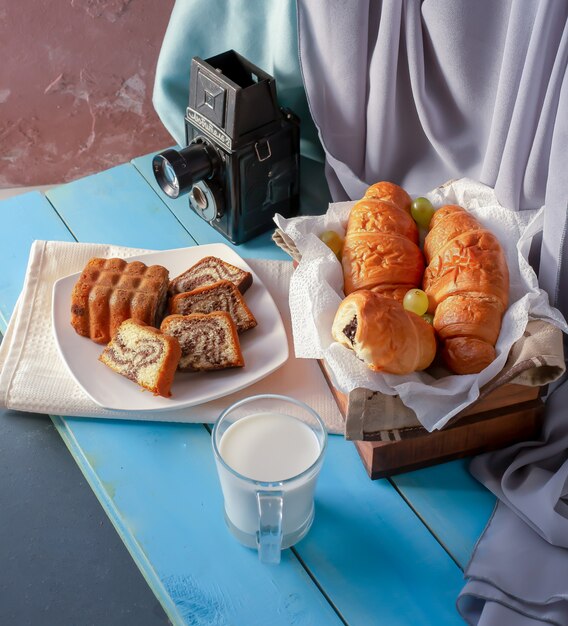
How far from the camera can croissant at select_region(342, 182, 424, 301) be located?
97 cm

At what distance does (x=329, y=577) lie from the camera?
2.73ft

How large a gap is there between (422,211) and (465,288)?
6.7 inches

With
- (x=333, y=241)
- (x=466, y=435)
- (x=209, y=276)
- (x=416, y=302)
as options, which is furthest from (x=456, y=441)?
(x=209, y=276)

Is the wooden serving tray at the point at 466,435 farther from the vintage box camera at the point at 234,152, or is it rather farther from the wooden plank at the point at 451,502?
the vintage box camera at the point at 234,152

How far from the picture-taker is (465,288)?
0.91m

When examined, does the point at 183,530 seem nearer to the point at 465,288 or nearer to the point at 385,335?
the point at 385,335

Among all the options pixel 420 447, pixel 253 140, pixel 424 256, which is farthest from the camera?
pixel 253 140

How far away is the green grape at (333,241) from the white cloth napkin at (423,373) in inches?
0.6

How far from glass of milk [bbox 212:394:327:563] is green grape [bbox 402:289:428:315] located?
0.58ft

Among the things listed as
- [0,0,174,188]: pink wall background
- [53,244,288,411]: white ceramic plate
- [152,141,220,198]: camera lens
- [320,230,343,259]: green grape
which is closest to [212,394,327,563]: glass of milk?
[53,244,288,411]: white ceramic plate

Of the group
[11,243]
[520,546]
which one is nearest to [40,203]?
[11,243]

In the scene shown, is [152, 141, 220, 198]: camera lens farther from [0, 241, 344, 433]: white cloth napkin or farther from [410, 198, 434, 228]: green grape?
[410, 198, 434, 228]: green grape

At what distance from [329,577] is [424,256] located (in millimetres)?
410

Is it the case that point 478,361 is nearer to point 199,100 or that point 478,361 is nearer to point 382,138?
point 382,138
